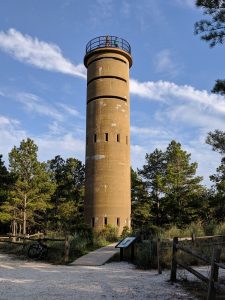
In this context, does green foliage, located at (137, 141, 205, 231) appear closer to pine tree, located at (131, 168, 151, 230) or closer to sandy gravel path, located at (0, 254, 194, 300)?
pine tree, located at (131, 168, 151, 230)

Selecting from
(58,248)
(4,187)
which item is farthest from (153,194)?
(58,248)

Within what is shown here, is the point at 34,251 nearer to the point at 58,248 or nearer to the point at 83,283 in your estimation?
the point at 58,248

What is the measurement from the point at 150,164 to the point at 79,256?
99.6ft

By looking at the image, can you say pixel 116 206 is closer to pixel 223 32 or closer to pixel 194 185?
pixel 194 185

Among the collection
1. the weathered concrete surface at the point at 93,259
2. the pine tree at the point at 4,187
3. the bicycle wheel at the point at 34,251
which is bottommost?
the weathered concrete surface at the point at 93,259

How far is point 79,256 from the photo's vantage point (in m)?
18.2

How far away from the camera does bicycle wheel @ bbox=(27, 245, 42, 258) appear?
56.3 ft

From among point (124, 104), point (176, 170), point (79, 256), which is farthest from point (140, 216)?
point (79, 256)

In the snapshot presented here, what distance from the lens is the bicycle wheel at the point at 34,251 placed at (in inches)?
676

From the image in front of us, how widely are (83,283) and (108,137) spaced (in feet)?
73.3

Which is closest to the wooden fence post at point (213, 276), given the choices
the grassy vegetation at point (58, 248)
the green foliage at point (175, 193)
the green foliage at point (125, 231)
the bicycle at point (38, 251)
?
the grassy vegetation at point (58, 248)

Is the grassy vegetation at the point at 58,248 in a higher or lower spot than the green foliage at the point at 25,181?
lower

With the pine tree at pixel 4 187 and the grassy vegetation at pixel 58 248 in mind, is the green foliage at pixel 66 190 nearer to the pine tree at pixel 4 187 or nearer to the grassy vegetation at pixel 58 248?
the pine tree at pixel 4 187

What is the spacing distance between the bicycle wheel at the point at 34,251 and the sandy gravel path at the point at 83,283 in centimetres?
223
